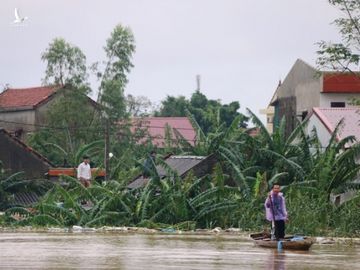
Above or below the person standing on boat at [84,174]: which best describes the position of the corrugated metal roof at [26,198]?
below

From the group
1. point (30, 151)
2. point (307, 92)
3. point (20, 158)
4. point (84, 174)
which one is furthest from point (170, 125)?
point (84, 174)

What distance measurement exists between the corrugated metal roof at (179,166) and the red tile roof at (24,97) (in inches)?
1219

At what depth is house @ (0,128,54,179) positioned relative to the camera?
51.9 meters

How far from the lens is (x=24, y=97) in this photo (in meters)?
74.2

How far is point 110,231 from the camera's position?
107 feet

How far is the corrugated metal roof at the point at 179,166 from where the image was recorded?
37.8 metres

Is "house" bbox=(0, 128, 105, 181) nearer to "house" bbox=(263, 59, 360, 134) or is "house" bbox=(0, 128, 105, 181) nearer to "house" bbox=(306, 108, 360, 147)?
"house" bbox=(263, 59, 360, 134)

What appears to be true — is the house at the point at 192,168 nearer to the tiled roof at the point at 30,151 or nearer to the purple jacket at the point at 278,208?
the purple jacket at the point at 278,208

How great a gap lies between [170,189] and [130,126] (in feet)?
109

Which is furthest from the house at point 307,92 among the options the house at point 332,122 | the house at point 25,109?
the house at point 25,109

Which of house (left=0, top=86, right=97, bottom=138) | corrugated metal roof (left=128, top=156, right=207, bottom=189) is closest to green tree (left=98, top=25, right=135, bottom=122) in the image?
house (left=0, top=86, right=97, bottom=138)

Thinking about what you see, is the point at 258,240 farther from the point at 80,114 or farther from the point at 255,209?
the point at 80,114

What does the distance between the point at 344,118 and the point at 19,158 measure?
1798 centimetres

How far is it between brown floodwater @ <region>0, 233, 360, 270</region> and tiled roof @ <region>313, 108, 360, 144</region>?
13511 millimetres
